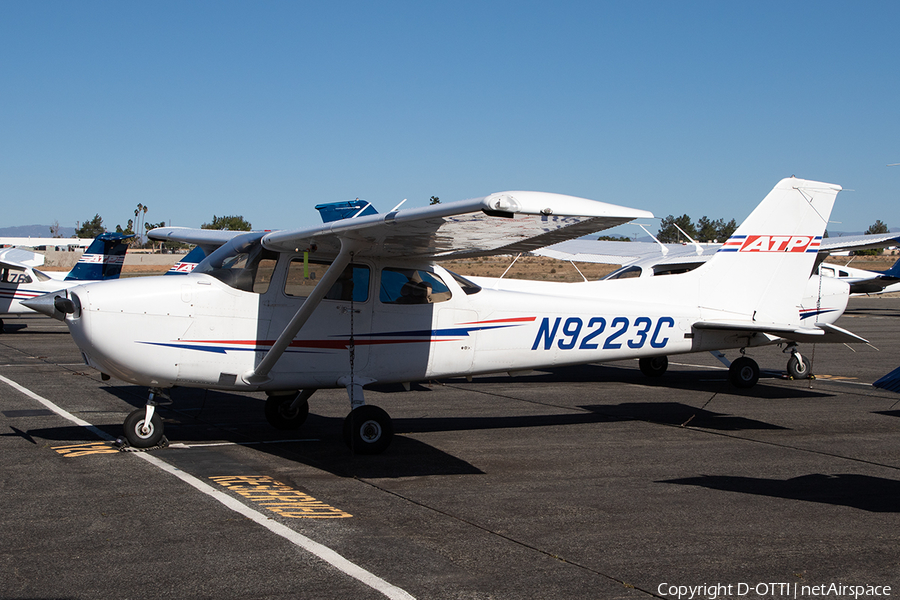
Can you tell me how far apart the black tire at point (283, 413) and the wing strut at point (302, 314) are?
1350mm

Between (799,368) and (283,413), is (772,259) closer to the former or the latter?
(799,368)

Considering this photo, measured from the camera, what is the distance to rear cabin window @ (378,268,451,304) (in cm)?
801

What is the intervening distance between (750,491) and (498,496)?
2.09 m

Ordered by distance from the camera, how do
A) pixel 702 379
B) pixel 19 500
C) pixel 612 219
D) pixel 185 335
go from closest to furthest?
1. pixel 612 219
2. pixel 19 500
3. pixel 185 335
4. pixel 702 379

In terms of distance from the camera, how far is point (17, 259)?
25.8m

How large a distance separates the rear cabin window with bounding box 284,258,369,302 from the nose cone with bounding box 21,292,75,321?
198cm

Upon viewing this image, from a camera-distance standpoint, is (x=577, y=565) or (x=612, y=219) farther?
(x=612, y=219)

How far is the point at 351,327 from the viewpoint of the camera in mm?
7832

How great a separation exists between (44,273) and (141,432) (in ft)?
63.3

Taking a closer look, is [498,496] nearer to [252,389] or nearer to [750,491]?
[750,491]

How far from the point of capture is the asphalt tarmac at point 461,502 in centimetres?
425

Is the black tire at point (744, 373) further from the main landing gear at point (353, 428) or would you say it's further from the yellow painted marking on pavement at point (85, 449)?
the yellow painted marking on pavement at point (85, 449)

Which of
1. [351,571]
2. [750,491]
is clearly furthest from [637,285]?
[351,571]

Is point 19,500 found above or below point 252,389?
below
